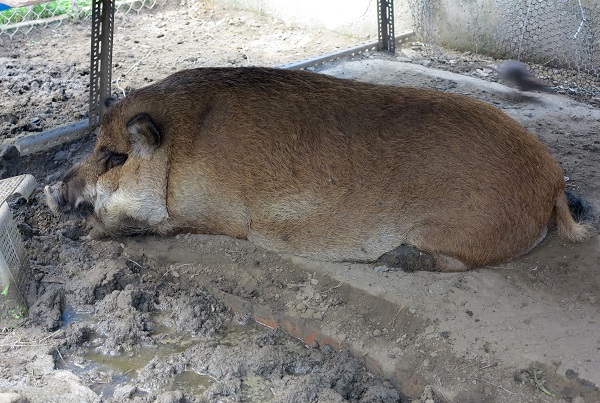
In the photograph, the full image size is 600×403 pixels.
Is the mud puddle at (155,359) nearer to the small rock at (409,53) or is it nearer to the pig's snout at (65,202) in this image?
the pig's snout at (65,202)

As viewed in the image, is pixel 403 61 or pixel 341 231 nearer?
pixel 341 231

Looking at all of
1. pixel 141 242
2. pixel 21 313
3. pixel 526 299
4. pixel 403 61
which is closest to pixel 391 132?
pixel 526 299

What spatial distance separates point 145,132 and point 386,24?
14.7 ft

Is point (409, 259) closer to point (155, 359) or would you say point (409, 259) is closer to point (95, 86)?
point (155, 359)

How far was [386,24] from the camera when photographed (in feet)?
26.3

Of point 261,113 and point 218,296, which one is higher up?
point 261,113

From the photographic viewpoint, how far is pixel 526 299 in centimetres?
378

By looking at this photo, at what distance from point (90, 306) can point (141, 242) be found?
1.97 feet

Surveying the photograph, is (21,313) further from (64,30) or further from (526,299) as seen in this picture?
(64,30)

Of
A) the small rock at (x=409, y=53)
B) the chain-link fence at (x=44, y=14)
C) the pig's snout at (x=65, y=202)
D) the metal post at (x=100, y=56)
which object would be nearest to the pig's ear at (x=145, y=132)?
the pig's snout at (x=65, y=202)

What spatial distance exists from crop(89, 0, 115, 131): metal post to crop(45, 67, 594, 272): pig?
1.69 metres

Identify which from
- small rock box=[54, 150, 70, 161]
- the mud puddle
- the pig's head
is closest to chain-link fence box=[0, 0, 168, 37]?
small rock box=[54, 150, 70, 161]

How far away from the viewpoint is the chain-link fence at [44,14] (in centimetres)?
905

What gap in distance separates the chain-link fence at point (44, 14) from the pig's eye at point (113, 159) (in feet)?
16.7
